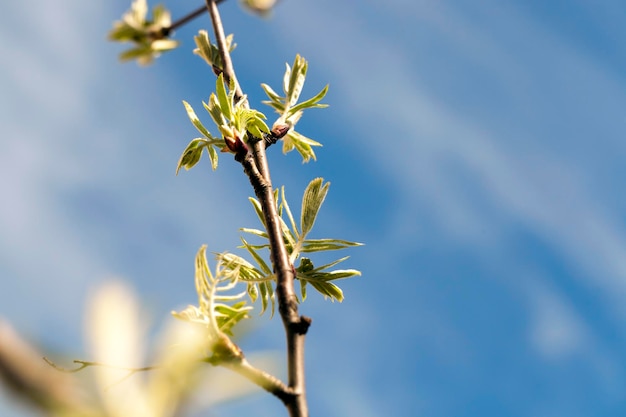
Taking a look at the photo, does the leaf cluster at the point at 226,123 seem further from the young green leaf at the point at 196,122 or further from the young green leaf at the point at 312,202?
the young green leaf at the point at 312,202

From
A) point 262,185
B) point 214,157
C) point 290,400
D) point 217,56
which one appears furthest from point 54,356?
point 217,56

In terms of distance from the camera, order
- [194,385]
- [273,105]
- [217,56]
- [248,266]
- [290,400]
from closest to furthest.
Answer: [194,385] → [290,400] → [248,266] → [217,56] → [273,105]

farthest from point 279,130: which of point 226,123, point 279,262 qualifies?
point 279,262

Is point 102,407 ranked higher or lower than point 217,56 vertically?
lower

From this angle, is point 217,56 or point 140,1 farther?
point 217,56

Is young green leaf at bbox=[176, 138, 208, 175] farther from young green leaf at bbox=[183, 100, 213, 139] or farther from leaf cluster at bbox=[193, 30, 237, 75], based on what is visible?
leaf cluster at bbox=[193, 30, 237, 75]

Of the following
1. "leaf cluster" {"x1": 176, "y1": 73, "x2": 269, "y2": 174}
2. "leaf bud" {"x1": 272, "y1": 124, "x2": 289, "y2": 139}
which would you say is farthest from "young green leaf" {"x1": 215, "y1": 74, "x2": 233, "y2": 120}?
"leaf bud" {"x1": 272, "y1": 124, "x2": 289, "y2": 139}

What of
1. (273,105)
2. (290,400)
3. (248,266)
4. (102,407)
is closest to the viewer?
(102,407)

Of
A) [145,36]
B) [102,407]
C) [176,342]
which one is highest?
[145,36]

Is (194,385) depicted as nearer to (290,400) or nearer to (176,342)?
(176,342)
